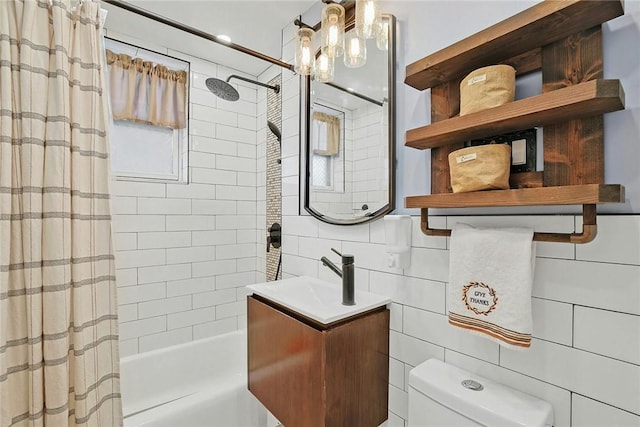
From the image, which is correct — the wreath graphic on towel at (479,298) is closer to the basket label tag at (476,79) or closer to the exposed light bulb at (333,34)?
the basket label tag at (476,79)

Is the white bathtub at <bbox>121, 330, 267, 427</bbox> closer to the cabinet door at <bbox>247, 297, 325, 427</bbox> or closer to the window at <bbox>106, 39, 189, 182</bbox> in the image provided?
the cabinet door at <bbox>247, 297, 325, 427</bbox>

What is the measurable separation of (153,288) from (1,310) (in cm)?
118

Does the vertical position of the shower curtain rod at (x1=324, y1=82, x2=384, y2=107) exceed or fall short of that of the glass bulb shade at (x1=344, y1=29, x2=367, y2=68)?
it falls short

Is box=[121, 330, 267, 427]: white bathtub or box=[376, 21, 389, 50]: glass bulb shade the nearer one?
box=[376, 21, 389, 50]: glass bulb shade

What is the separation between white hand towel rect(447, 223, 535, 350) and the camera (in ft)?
2.66

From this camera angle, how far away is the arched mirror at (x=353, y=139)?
1297mm

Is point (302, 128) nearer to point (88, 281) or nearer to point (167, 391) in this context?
point (88, 281)

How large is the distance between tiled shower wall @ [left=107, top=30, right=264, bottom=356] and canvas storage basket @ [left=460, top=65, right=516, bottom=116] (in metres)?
1.94

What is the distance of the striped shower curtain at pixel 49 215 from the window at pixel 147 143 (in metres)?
0.92

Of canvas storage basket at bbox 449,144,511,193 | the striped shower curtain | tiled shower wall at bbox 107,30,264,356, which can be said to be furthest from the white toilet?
tiled shower wall at bbox 107,30,264,356

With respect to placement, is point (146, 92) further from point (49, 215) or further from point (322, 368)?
point (322, 368)

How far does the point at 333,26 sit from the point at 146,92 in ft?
4.88

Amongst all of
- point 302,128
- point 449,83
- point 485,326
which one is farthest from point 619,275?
point 302,128

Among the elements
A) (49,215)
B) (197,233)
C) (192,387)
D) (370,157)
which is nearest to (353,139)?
(370,157)
